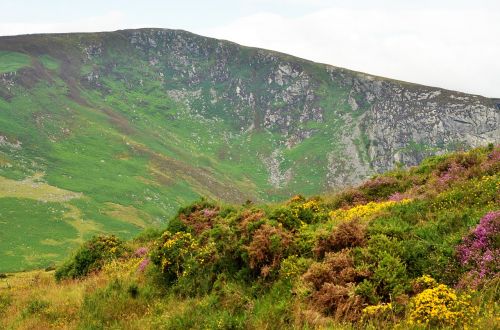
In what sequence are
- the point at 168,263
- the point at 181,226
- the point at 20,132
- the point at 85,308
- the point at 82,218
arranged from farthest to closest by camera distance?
the point at 20,132
the point at 82,218
the point at 181,226
the point at 168,263
the point at 85,308

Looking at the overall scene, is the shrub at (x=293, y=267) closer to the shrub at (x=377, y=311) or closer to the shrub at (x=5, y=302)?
the shrub at (x=377, y=311)

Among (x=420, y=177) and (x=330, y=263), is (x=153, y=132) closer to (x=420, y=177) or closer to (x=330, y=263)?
(x=420, y=177)

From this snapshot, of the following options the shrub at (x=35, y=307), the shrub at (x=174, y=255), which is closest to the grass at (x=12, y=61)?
the shrub at (x=35, y=307)

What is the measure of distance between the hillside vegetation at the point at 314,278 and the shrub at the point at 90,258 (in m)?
5.39

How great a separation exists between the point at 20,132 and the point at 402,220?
126558mm

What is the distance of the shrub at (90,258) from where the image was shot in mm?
25825

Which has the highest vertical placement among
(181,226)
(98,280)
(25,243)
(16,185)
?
(181,226)

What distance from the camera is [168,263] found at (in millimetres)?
16562

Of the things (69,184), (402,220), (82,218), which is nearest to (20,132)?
(69,184)

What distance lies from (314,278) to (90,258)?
19567 mm

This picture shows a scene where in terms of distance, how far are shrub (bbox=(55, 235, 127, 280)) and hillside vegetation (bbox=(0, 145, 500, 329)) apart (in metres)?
5.39

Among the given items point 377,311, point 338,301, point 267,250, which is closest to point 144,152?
point 267,250

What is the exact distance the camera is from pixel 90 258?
87.8 feet

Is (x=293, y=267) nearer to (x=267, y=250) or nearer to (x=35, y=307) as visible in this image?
(x=267, y=250)
